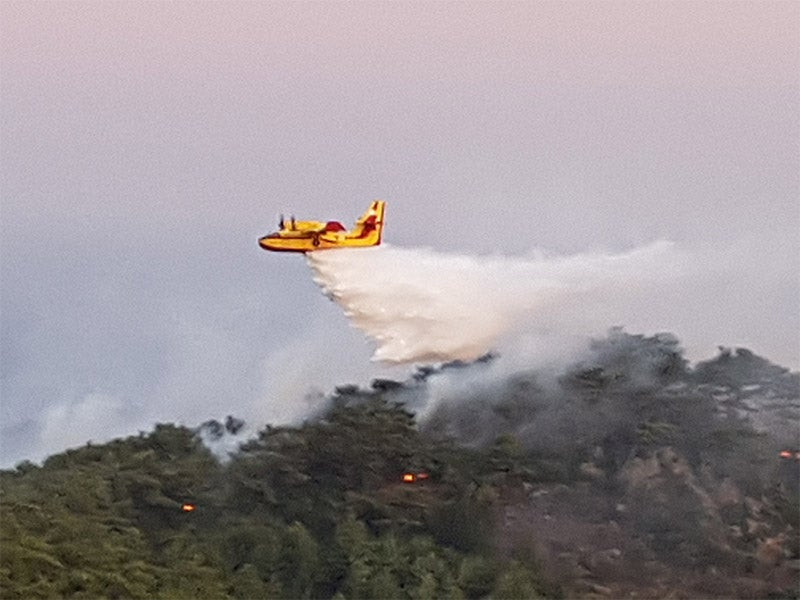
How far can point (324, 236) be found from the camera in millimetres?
55750

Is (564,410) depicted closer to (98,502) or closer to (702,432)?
(702,432)

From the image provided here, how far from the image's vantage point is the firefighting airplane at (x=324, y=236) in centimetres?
5566

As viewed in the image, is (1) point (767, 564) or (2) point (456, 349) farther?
(2) point (456, 349)

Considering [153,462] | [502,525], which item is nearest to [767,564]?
[502,525]

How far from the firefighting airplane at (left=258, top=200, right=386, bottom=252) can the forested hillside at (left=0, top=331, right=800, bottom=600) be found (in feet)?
11.8

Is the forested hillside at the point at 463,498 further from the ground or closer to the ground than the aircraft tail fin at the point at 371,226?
closer to the ground

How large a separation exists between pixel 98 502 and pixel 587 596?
36.5 feet

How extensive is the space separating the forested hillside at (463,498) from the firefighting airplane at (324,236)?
141 inches

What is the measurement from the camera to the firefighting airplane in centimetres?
5566

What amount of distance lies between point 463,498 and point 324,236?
305 inches

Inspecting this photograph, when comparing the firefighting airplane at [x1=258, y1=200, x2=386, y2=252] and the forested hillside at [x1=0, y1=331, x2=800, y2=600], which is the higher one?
the firefighting airplane at [x1=258, y1=200, x2=386, y2=252]

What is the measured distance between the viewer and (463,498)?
52000mm

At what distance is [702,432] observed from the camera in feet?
175

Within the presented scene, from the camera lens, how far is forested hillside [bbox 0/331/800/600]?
50.1 m
